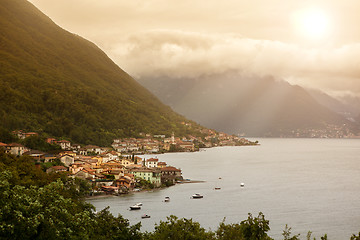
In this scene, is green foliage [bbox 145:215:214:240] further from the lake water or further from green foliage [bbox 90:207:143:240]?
the lake water

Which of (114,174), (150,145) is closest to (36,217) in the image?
(114,174)

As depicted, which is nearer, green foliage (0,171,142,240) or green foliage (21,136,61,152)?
green foliage (0,171,142,240)

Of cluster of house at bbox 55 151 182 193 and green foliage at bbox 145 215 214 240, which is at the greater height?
green foliage at bbox 145 215 214 240

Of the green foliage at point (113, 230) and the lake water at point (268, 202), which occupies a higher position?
the green foliage at point (113, 230)

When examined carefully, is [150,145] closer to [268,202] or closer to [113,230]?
[268,202]

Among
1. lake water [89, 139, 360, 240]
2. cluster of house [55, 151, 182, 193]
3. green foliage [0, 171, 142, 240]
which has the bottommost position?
lake water [89, 139, 360, 240]

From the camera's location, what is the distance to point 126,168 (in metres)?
81.4

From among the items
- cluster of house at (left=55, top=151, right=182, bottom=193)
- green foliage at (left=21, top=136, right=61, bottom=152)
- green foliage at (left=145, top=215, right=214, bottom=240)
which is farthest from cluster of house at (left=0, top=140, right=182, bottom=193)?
green foliage at (left=145, top=215, right=214, bottom=240)

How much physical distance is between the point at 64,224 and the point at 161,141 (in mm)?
165647

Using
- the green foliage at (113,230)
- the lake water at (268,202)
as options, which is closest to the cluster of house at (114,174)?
the lake water at (268,202)

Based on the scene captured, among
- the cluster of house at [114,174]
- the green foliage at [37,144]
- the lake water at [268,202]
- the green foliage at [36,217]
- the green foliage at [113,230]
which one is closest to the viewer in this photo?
the green foliage at [36,217]

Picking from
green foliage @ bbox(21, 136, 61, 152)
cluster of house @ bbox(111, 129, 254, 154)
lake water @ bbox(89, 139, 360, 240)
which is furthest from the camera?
cluster of house @ bbox(111, 129, 254, 154)

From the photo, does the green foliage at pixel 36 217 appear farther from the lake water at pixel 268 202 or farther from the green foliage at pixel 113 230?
the lake water at pixel 268 202

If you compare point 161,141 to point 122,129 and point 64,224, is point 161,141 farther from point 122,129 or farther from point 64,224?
point 64,224
